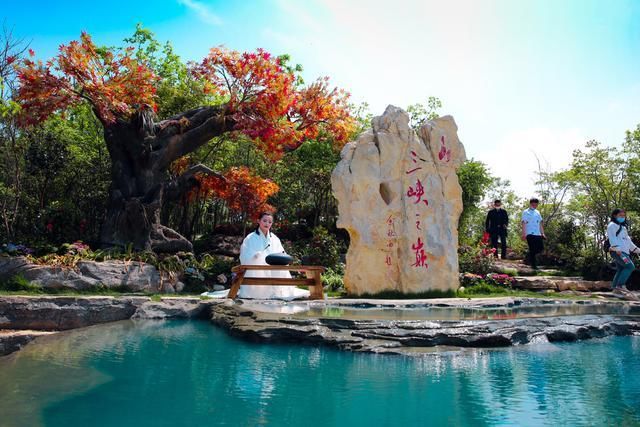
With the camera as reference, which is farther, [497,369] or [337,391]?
[497,369]

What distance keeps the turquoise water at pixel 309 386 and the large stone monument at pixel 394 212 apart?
4.10 m

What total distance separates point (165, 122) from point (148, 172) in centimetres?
123

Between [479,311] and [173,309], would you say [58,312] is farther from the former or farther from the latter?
[479,311]

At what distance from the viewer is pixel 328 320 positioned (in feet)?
15.9

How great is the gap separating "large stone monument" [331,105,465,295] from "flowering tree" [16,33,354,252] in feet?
8.12

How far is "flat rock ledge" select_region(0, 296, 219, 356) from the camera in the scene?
589 cm

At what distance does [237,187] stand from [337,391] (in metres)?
8.49

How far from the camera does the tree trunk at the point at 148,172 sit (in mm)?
10492

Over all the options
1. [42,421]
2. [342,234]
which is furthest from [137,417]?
[342,234]

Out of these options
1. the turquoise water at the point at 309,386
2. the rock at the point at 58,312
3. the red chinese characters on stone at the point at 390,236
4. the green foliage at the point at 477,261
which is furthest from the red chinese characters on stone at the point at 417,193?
the rock at the point at 58,312

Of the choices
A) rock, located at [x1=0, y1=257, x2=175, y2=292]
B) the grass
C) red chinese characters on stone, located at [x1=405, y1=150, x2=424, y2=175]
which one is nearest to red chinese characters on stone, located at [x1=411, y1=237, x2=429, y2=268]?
the grass

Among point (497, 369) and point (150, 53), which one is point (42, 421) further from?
point (150, 53)

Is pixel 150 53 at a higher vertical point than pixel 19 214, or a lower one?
higher

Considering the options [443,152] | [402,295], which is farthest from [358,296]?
[443,152]
